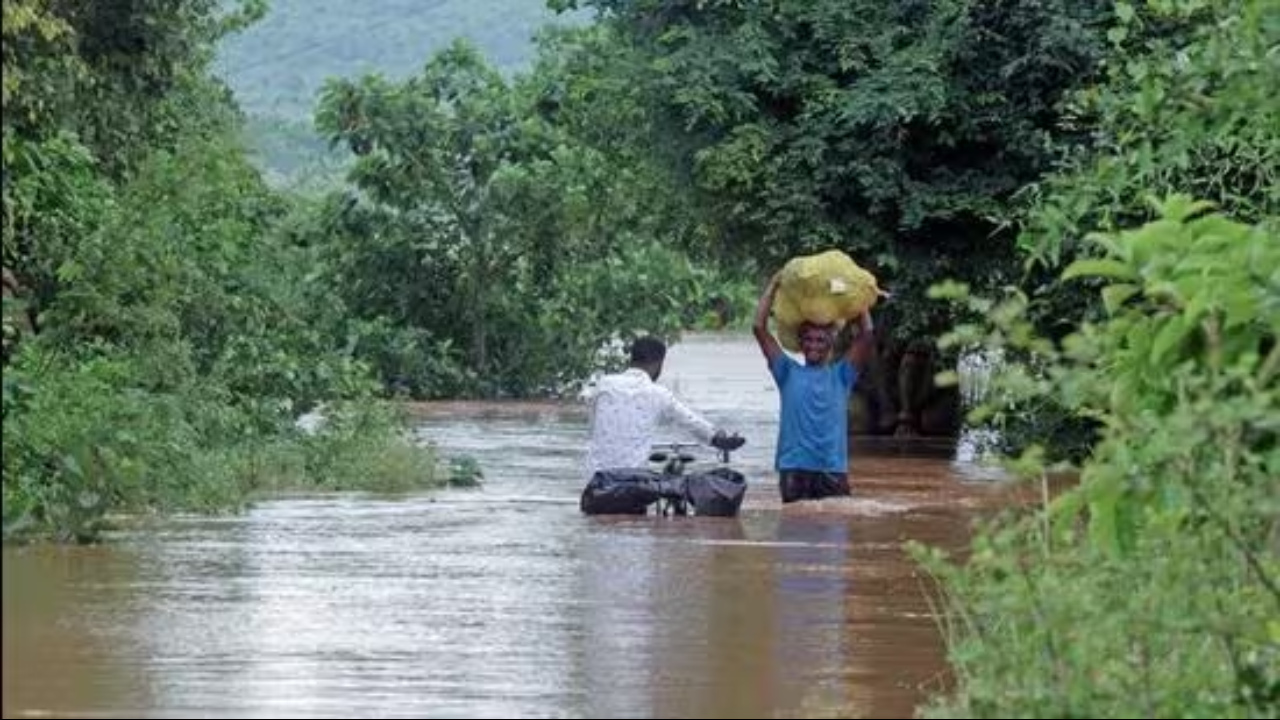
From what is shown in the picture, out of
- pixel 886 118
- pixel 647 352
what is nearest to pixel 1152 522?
pixel 647 352

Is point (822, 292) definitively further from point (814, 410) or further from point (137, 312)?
point (137, 312)

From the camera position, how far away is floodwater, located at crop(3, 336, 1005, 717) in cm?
1039

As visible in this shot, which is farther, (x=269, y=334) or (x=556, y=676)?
(x=269, y=334)

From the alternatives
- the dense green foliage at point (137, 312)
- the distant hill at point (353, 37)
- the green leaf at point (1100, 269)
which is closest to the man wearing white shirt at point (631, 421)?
the dense green foliage at point (137, 312)

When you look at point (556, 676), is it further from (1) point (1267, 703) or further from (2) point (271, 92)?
(2) point (271, 92)

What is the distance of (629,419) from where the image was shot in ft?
60.1

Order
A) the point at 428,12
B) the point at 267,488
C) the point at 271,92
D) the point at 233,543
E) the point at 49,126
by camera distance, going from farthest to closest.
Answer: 1. the point at 428,12
2. the point at 271,92
3. the point at 267,488
4. the point at 49,126
5. the point at 233,543

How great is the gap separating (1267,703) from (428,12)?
372 ft

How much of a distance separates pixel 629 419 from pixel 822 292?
1.85 metres

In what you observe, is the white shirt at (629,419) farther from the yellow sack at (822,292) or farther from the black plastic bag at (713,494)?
the yellow sack at (822,292)

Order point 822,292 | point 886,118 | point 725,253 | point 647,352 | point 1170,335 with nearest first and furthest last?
1. point 1170,335
2. point 647,352
3. point 822,292
4. point 886,118
5. point 725,253

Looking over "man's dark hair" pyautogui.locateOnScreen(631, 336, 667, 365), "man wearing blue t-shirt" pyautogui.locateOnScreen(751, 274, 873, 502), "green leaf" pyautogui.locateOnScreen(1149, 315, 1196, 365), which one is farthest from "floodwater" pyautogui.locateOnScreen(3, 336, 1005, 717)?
"green leaf" pyautogui.locateOnScreen(1149, 315, 1196, 365)

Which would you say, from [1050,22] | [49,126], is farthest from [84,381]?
[1050,22]

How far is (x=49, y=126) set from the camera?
64.4 feet
